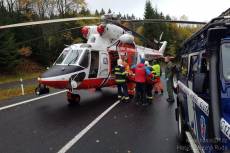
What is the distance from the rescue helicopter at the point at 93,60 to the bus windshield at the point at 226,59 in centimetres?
868

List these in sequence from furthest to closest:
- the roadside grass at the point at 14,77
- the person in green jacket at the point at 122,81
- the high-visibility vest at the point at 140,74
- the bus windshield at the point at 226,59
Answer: the roadside grass at the point at 14,77
the person in green jacket at the point at 122,81
the high-visibility vest at the point at 140,74
the bus windshield at the point at 226,59

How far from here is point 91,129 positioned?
9.01 meters

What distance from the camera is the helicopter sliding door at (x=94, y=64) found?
1456cm

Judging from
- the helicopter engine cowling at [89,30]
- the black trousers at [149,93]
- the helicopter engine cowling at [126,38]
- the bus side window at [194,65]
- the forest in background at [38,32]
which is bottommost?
the black trousers at [149,93]

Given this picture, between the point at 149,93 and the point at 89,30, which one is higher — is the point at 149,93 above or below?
below

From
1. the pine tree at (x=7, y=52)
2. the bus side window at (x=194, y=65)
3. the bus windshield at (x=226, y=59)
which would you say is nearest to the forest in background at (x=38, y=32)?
the pine tree at (x=7, y=52)

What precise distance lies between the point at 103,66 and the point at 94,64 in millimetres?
758

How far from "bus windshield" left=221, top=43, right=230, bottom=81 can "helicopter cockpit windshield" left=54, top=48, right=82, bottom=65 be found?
9.94 m

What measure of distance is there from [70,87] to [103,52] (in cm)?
320

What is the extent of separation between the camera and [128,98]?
1452 centimetres

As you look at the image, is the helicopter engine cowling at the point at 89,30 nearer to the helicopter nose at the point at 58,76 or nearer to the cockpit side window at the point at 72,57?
the cockpit side window at the point at 72,57

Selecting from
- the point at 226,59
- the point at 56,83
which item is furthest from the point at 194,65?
the point at 56,83

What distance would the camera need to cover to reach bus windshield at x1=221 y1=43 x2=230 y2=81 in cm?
408

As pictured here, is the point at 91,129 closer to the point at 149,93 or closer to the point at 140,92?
the point at 140,92
